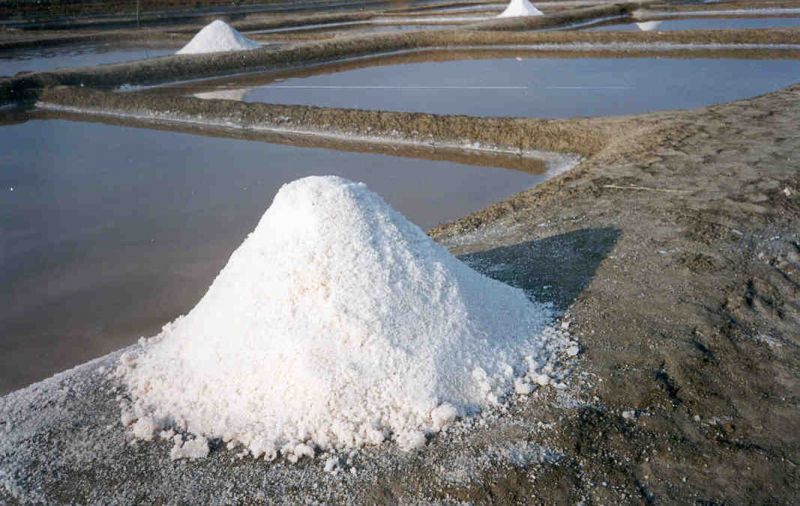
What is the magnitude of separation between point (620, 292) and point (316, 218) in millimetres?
1359

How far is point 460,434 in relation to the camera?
7.23 ft

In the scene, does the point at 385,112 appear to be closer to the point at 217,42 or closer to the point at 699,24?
the point at 217,42

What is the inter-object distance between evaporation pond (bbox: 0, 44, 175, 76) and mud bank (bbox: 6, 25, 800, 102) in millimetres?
2013

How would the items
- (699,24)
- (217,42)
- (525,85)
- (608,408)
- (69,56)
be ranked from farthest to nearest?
(699,24) → (69,56) → (217,42) → (525,85) → (608,408)

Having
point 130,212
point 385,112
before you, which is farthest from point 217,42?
point 130,212

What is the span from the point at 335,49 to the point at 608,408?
975 centimetres

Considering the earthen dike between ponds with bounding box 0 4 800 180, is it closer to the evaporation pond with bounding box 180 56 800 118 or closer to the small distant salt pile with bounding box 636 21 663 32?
the evaporation pond with bounding box 180 56 800 118

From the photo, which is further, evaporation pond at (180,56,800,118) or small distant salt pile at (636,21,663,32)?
small distant salt pile at (636,21,663,32)

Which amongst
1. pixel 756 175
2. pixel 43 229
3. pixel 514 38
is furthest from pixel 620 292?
pixel 514 38

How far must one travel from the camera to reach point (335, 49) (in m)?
11.1

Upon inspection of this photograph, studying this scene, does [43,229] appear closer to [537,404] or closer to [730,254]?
[537,404]

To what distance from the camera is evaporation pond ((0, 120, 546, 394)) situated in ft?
11.8

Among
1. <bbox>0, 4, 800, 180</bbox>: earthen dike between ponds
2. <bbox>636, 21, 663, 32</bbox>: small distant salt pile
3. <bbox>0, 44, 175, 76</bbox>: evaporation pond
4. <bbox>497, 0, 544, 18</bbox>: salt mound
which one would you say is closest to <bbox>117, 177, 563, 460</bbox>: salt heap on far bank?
<bbox>0, 4, 800, 180</bbox>: earthen dike between ponds

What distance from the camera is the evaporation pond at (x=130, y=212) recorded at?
359 centimetres
